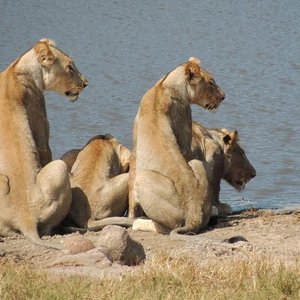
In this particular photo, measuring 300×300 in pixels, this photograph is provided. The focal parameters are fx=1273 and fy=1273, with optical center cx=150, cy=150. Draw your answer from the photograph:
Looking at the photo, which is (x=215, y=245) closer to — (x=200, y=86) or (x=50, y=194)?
(x=50, y=194)

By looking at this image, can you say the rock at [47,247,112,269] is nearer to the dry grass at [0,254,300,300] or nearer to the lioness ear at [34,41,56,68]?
the dry grass at [0,254,300,300]

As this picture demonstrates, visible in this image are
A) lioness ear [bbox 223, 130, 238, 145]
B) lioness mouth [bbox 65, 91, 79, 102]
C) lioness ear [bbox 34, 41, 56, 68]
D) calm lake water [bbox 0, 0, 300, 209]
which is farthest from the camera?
calm lake water [bbox 0, 0, 300, 209]

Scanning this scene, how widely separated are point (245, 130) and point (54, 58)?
244 inches

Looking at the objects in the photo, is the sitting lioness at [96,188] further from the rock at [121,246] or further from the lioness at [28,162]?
the rock at [121,246]

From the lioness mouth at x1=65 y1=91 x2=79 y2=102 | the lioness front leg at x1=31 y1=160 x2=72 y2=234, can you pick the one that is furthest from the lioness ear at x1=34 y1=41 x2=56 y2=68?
the lioness front leg at x1=31 y1=160 x2=72 y2=234

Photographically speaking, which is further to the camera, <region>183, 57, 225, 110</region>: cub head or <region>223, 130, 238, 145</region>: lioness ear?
<region>223, 130, 238, 145</region>: lioness ear

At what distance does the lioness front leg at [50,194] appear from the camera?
1128 cm

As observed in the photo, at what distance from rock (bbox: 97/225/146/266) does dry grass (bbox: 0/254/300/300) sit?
0.72 metres

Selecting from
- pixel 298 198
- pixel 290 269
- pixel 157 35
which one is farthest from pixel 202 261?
pixel 157 35

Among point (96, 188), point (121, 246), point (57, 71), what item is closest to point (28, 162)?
point (96, 188)

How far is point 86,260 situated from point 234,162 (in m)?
4.96

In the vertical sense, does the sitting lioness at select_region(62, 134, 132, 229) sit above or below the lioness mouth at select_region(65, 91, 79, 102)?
below

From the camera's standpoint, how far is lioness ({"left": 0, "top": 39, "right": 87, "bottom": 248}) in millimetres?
11141

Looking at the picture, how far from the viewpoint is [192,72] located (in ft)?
41.7
